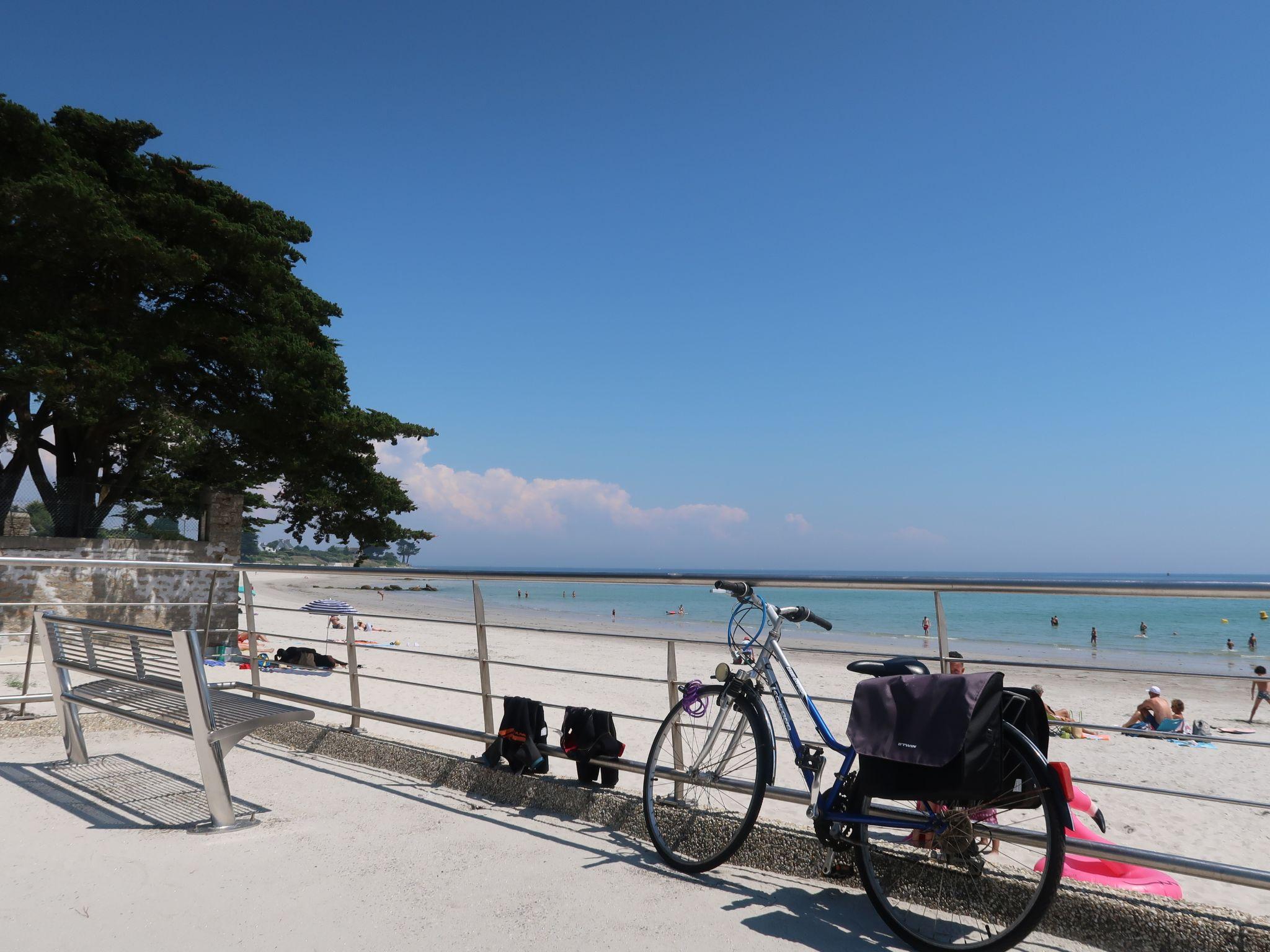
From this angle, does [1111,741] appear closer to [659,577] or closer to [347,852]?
[659,577]

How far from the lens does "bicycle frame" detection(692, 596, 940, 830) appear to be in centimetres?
263

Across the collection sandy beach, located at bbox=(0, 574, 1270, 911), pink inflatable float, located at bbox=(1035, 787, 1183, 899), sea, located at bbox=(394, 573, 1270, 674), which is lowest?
sea, located at bbox=(394, 573, 1270, 674)

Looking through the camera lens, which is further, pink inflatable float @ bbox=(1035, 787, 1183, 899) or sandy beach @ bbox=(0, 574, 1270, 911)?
sandy beach @ bbox=(0, 574, 1270, 911)

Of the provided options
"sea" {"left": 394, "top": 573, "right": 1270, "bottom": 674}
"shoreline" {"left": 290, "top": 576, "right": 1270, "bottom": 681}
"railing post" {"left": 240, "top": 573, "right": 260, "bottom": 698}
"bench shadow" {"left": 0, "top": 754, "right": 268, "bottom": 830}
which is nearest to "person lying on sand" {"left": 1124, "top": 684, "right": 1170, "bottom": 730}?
"sea" {"left": 394, "top": 573, "right": 1270, "bottom": 674}

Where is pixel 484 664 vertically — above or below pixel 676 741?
above

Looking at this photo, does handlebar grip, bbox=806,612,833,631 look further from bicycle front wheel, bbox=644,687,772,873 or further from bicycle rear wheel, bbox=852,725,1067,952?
bicycle rear wheel, bbox=852,725,1067,952

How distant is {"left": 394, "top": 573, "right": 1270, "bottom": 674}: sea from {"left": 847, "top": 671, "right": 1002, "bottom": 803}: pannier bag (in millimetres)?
13207

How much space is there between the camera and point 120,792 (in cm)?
381

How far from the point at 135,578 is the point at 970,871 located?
14.8 metres

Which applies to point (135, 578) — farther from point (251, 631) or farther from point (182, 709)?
point (182, 709)

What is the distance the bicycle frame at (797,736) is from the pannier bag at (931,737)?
0.13 m

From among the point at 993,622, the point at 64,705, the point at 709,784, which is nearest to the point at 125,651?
the point at 64,705

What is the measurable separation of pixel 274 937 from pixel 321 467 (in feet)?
52.8

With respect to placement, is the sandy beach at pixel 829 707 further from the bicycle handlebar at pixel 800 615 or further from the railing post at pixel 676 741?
the bicycle handlebar at pixel 800 615
